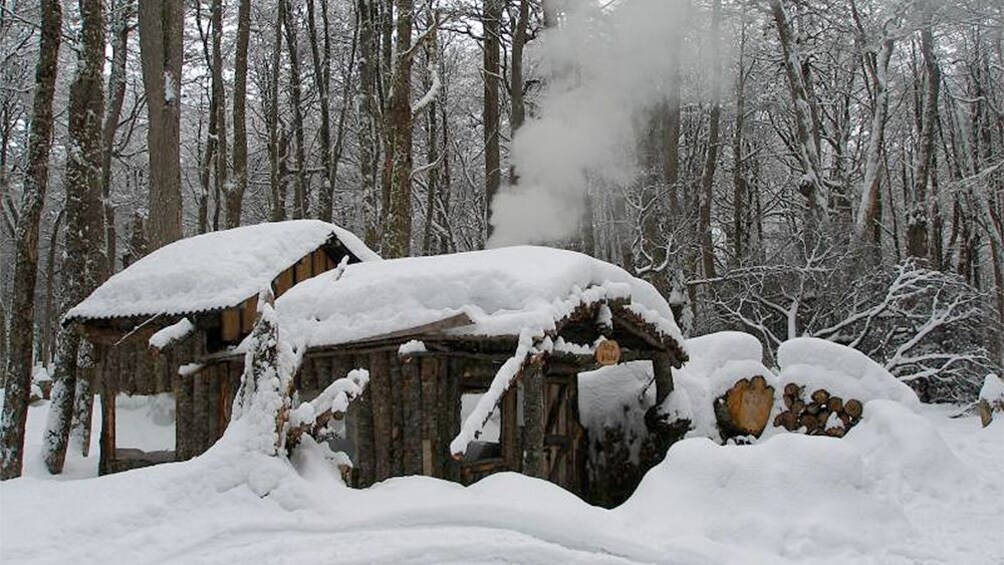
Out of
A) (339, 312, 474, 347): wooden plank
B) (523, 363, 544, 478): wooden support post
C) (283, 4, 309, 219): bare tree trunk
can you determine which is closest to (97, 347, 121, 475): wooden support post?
(339, 312, 474, 347): wooden plank

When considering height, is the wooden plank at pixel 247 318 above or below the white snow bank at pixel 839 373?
above

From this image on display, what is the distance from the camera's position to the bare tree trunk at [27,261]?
9609 millimetres

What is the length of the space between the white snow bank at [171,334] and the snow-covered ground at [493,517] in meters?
3.65

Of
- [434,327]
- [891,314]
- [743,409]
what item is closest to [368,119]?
[891,314]

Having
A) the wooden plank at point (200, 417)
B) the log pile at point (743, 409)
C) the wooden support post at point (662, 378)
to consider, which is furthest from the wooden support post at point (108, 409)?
the log pile at point (743, 409)

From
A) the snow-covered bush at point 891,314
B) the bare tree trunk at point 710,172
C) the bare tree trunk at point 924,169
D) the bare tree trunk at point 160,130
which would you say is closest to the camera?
the bare tree trunk at point 160,130

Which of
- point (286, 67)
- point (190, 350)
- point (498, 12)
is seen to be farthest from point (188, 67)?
point (190, 350)

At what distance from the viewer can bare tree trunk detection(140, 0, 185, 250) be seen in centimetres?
1247

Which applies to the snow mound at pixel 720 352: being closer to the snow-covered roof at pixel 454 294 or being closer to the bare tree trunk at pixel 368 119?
the snow-covered roof at pixel 454 294

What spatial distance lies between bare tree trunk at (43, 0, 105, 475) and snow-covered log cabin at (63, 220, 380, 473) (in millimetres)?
449

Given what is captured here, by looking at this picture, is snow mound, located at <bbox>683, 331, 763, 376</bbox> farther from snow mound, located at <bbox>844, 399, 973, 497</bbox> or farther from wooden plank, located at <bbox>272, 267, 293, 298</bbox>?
wooden plank, located at <bbox>272, 267, 293, 298</bbox>

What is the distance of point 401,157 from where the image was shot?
42.5ft

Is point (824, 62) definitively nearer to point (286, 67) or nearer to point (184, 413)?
point (286, 67)

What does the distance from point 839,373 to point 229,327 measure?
797 centimetres
